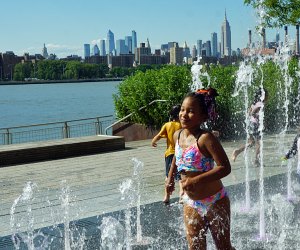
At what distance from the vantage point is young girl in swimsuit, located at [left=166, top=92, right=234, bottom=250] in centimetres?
379

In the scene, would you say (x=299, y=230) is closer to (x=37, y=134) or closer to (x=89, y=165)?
(x=89, y=165)

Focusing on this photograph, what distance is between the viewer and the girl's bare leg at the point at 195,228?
3.90 meters

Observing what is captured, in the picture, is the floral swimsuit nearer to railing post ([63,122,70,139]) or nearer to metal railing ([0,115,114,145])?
railing post ([63,122,70,139])

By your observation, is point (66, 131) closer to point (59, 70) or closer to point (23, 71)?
point (59, 70)

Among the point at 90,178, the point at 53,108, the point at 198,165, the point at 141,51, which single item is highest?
the point at 141,51

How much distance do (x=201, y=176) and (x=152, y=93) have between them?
40.8ft

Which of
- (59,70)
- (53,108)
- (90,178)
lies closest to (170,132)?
(90,178)

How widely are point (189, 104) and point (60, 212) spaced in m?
3.68

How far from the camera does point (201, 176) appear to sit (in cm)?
378

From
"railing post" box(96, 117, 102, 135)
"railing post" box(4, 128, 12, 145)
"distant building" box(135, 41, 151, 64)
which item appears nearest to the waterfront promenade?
"railing post" box(96, 117, 102, 135)

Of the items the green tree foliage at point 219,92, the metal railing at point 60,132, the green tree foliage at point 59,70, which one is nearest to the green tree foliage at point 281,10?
the green tree foliage at point 219,92

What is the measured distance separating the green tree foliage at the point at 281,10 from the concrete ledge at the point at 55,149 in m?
6.66

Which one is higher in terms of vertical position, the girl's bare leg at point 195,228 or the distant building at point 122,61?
A: the distant building at point 122,61

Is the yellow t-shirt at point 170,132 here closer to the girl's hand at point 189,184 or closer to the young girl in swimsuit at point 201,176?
the young girl in swimsuit at point 201,176
